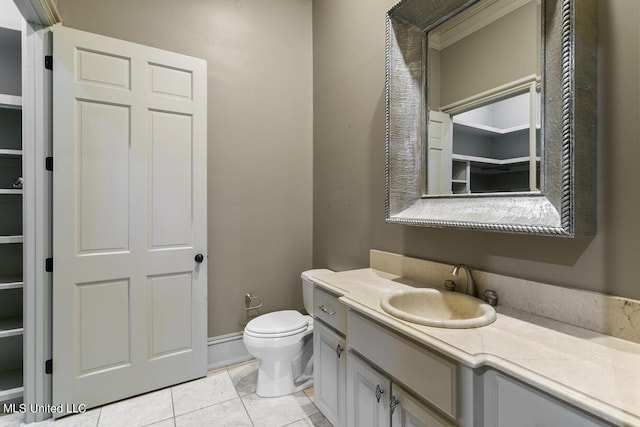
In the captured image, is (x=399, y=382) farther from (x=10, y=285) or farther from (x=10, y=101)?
(x=10, y=101)

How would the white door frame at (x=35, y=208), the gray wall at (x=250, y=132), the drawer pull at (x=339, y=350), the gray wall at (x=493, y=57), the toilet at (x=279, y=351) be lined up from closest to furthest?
the gray wall at (x=493, y=57) → the drawer pull at (x=339, y=350) → the white door frame at (x=35, y=208) → the toilet at (x=279, y=351) → the gray wall at (x=250, y=132)

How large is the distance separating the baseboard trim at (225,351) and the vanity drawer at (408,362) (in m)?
1.38

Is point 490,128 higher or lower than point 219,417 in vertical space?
higher

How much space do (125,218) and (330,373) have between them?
1539 millimetres

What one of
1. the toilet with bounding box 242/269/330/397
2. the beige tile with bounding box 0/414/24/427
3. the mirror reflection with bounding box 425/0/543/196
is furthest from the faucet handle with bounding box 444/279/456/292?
the beige tile with bounding box 0/414/24/427

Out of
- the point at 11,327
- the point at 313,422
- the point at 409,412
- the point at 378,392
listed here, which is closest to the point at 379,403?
the point at 378,392

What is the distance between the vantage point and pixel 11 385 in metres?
1.84

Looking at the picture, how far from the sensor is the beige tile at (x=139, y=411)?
1.72 metres

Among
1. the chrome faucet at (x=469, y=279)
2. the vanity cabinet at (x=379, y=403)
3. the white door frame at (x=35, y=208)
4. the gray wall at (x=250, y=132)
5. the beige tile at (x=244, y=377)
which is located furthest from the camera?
the gray wall at (x=250, y=132)

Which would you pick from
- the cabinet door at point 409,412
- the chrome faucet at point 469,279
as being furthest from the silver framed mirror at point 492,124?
the cabinet door at point 409,412

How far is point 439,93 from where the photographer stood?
1574mm

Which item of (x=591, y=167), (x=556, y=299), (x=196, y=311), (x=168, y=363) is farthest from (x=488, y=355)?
(x=168, y=363)

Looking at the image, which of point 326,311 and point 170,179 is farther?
point 170,179

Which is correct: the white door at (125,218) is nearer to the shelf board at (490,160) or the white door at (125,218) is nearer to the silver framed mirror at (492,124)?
the silver framed mirror at (492,124)
